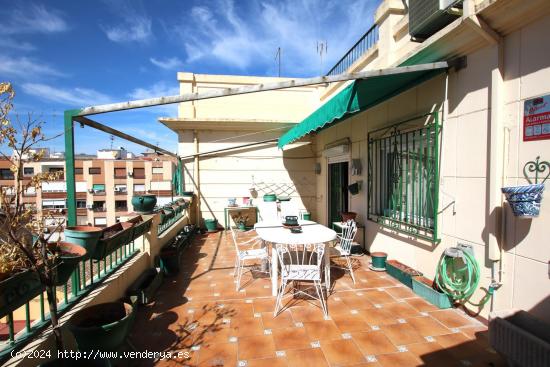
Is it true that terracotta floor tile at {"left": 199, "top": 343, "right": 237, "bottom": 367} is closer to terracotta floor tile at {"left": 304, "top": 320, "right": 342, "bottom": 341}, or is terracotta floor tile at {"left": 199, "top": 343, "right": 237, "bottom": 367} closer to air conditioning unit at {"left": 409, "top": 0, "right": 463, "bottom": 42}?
terracotta floor tile at {"left": 304, "top": 320, "right": 342, "bottom": 341}

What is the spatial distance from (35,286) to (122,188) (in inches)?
1535

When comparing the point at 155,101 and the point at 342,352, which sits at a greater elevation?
the point at 155,101

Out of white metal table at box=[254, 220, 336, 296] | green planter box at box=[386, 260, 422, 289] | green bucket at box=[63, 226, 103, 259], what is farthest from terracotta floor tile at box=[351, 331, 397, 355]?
green bucket at box=[63, 226, 103, 259]

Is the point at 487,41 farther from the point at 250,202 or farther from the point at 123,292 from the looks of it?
the point at 250,202

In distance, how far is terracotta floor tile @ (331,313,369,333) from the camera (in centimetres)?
292

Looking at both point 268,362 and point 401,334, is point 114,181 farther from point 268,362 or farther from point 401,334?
point 401,334

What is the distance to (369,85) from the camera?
11.6ft

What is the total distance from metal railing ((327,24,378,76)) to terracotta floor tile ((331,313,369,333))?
4888 millimetres

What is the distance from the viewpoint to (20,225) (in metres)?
1.56

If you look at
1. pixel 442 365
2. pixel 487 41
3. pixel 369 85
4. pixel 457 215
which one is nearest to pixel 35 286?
pixel 442 365

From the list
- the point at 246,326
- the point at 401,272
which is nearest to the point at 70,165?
the point at 246,326

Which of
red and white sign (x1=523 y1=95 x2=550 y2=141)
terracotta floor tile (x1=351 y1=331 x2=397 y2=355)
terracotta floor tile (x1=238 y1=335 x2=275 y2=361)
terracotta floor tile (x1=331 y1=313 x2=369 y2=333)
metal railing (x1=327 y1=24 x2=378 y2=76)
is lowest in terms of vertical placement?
terracotta floor tile (x1=238 y1=335 x2=275 y2=361)

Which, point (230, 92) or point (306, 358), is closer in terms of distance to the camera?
point (306, 358)

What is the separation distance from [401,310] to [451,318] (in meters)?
0.53
